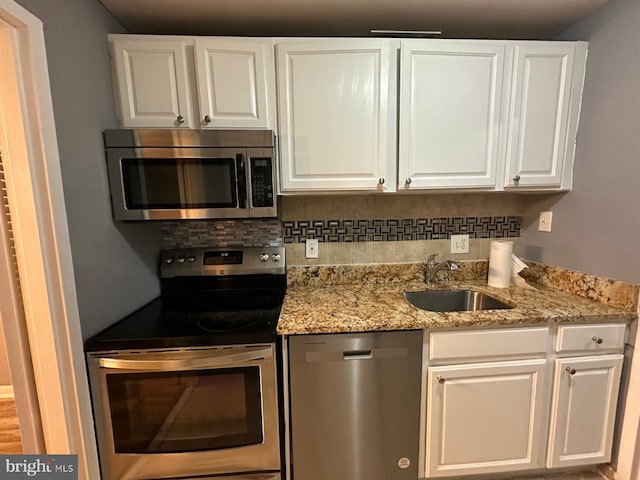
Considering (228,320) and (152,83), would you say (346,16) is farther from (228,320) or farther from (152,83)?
(228,320)

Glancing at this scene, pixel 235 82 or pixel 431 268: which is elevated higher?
pixel 235 82

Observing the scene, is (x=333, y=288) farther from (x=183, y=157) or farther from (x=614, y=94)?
(x=614, y=94)

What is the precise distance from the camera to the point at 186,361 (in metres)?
1.12

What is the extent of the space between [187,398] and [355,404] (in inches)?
27.9

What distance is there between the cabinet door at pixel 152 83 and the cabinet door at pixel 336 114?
48cm

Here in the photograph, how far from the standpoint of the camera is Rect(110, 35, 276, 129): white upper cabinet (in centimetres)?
134

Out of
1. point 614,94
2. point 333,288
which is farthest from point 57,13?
point 614,94

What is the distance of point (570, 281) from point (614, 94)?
3.09 feet

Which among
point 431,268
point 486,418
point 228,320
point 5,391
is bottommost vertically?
Result: point 5,391

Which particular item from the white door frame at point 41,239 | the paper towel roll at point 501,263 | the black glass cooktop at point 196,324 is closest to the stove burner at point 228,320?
the black glass cooktop at point 196,324

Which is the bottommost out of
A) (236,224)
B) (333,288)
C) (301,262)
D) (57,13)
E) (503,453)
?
(503,453)

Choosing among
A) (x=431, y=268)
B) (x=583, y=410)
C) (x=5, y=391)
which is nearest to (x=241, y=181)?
(x=431, y=268)

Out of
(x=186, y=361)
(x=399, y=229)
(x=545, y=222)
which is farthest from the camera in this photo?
(x=399, y=229)

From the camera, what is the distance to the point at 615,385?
1346 mm
